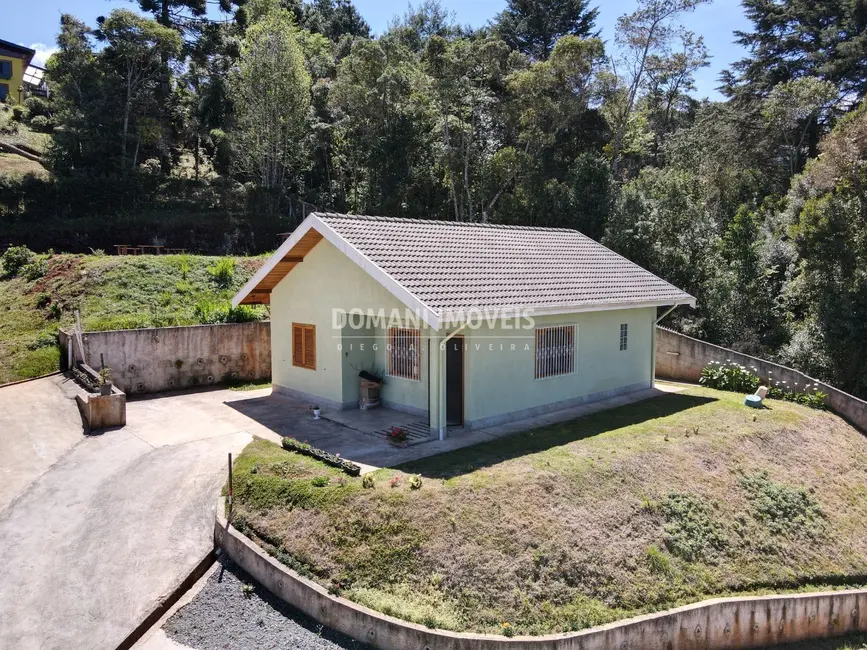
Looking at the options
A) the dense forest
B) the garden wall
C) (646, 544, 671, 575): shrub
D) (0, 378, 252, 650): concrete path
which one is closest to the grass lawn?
(646, 544, 671, 575): shrub

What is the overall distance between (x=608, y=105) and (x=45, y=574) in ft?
103

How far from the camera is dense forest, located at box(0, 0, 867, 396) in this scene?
26.5 m

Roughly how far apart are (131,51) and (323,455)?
3262 cm

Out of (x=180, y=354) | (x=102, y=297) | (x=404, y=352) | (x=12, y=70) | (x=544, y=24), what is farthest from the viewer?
(x=12, y=70)

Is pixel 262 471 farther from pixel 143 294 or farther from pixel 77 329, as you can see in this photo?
pixel 143 294

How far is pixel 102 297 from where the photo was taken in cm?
1944

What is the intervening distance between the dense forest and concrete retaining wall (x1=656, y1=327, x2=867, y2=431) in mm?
3512

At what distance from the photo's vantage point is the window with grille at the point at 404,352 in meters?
13.3

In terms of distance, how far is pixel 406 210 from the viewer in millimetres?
32375

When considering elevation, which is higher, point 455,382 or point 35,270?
point 35,270

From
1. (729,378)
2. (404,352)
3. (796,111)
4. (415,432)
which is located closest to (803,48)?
(796,111)

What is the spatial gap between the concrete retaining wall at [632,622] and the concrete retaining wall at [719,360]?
723 centimetres

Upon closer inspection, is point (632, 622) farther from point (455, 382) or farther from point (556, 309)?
point (556, 309)

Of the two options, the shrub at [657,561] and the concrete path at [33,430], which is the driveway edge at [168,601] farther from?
the shrub at [657,561]
